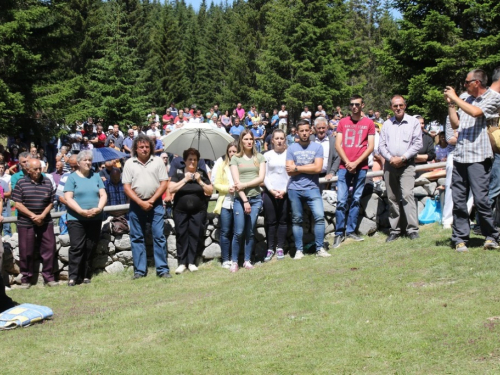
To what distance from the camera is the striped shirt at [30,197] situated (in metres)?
9.62

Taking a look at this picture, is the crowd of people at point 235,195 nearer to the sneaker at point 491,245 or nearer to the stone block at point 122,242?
the stone block at point 122,242

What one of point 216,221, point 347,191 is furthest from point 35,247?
point 347,191

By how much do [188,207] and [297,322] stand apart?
162 inches

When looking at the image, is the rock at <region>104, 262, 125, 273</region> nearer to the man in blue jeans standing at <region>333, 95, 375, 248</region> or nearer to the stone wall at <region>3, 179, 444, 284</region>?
the stone wall at <region>3, 179, 444, 284</region>

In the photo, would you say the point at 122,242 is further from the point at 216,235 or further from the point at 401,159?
the point at 401,159

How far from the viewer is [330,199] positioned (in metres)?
10.8

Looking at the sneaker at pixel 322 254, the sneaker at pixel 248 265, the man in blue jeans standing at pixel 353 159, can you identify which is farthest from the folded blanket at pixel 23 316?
the man in blue jeans standing at pixel 353 159

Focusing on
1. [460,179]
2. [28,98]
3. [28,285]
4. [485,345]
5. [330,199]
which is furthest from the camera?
[28,98]

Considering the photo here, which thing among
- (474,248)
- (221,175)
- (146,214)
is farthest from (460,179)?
Answer: (146,214)

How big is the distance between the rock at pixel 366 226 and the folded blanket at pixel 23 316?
536 cm

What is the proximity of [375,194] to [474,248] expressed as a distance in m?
3.01

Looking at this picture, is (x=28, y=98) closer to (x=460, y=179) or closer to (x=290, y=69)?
(x=460, y=179)

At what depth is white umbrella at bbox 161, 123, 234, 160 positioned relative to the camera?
448 inches

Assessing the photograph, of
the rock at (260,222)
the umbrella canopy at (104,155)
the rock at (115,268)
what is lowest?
the rock at (115,268)
